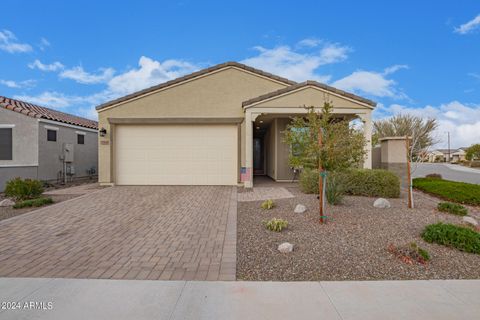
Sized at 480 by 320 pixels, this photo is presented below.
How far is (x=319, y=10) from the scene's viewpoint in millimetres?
9945

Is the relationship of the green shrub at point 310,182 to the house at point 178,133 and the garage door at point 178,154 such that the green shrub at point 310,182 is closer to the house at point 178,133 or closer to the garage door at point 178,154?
the house at point 178,133

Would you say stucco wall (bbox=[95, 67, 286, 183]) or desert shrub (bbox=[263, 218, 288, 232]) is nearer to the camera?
desert shrub (bbox=[263, 218, 288, 232])

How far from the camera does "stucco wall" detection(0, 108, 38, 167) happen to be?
12.3m

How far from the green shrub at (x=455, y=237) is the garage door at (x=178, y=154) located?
8.05 meters

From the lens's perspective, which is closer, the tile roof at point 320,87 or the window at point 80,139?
the tile roof at point 320,87

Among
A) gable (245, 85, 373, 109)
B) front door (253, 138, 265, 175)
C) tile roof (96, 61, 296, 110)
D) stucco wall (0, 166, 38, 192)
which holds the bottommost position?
stucco wall (0, 166, 38, 192)

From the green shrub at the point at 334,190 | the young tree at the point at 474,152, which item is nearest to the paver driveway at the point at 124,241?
the green shrub at the point at 334,190

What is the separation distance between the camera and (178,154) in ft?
38.0

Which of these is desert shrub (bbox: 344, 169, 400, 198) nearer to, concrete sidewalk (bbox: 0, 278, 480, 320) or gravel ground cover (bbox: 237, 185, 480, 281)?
gravel ground cover (bbox: 237, 185, 480, 281)

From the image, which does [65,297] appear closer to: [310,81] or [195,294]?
[195,294]

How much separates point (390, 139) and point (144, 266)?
10385 millimetres

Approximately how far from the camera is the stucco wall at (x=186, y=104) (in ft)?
37.9

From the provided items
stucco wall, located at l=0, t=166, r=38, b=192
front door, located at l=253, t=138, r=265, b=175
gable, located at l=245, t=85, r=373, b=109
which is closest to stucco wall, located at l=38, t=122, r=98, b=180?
stucco wall, located at l=0, t=166, r=38, b=192

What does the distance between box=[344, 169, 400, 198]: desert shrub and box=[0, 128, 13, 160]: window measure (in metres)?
15.5
